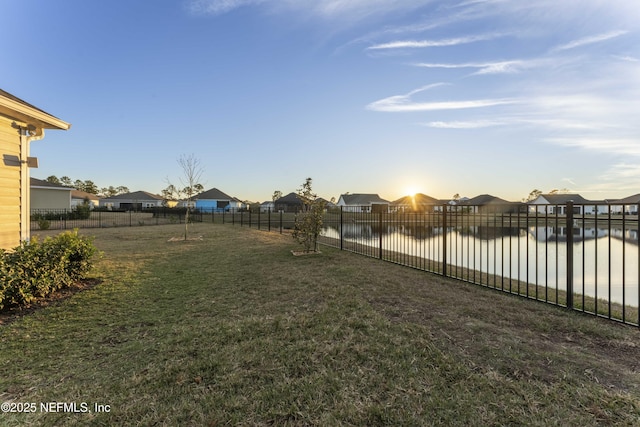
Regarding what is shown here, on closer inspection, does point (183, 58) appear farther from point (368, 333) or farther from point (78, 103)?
point (368, 333)

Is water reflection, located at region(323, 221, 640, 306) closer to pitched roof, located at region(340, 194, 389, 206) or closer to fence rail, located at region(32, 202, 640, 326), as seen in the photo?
fence rail, located at region(32, 202, 640, 326)

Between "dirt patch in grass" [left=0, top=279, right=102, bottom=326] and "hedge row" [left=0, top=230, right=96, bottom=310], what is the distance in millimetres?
77

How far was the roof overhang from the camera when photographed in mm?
4242

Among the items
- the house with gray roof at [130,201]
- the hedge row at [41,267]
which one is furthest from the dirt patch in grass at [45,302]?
the house with gray roof at [130,201]

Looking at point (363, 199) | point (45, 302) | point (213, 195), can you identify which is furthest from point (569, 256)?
point (363, 199)

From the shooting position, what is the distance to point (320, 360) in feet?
7.58

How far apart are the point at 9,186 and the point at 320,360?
19.8ft

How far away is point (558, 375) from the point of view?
6.70ft

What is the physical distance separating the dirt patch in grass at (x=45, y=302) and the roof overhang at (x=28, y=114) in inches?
119

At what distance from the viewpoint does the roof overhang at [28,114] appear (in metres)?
4.24

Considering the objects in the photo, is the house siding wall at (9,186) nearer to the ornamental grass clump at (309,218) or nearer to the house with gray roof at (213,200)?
the ornamental grass clump at (309,218)

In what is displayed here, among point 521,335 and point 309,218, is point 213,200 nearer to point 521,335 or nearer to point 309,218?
point 309,218

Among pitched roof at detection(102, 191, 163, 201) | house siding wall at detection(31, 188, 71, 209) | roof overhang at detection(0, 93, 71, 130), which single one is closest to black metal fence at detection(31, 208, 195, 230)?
house siding wall at detection(31, 188, 71, 209)

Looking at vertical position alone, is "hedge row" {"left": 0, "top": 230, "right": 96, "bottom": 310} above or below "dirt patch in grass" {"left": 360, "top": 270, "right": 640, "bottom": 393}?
above
